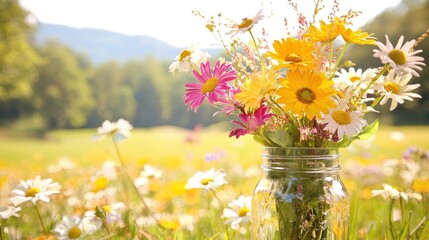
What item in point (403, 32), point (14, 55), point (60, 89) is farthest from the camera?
point (60, 89)

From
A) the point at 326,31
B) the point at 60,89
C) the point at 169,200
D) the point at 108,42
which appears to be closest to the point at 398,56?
the point at 326,31

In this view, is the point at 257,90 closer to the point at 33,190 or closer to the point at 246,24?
the point at 246,24

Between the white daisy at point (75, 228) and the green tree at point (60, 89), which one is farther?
the green tree at point (60, 89)

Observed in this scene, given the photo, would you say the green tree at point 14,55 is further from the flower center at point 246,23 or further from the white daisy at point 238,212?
the flower center at point 246,23

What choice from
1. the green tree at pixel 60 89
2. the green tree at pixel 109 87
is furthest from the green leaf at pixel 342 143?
the green tree at pixel 60 89

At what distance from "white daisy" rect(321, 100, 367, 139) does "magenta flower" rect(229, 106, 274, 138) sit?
0.26 ft

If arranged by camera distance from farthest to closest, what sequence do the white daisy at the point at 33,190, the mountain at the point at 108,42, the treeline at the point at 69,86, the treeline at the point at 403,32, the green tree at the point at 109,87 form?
1. the green tree at the point at 109,87
2. the treeline at the point at 69,86
3. the mountain at the point at 108,42
4. the treeline at the point at 403,32
5. the white daisy at the point at 33,190

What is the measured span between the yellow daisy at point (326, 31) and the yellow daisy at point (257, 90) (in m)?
0.08

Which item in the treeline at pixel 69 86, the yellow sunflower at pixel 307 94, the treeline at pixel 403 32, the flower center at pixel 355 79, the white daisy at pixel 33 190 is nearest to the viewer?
the yellow sunflower at pixel 307 94

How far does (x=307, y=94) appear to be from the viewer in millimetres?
605

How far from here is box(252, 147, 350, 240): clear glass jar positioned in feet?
2.15

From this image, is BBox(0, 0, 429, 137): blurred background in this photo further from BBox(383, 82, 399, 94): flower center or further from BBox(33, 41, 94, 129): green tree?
BBox(383, 82, 399, 94): flower center

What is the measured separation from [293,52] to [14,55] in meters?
7.06

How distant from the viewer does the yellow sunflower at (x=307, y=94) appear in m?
0.60
